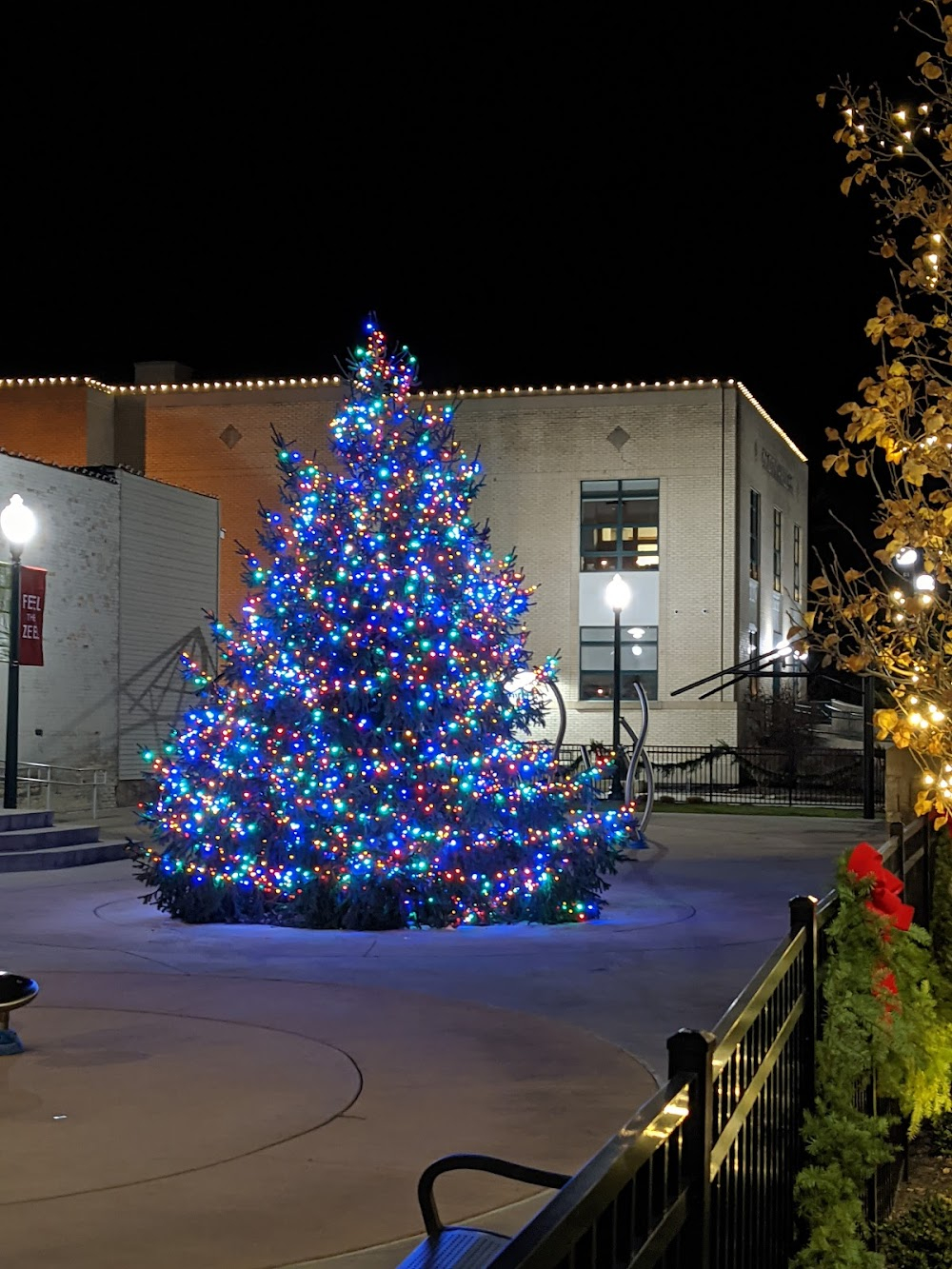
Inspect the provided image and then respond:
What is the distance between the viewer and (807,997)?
550 cm

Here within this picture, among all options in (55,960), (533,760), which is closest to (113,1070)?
(55,960)

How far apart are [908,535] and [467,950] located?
276 inches

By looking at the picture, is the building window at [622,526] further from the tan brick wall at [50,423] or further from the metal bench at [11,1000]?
the metal bench at [11,1000]

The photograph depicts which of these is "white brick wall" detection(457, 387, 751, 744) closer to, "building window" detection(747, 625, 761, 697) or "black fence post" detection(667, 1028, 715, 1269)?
"building window" detection(747, 625, 761, 697)

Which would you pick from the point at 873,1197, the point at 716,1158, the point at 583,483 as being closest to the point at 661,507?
the point at 583,483

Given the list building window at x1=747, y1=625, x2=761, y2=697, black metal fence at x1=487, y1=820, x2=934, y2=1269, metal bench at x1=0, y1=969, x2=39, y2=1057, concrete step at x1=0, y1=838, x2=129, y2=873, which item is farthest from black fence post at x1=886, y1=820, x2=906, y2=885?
building window at x1=747, y1=625, x2=761, y2=697

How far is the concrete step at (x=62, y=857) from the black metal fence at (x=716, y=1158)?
15.4 metres

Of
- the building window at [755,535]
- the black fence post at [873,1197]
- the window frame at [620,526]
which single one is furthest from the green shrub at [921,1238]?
the building window at [755,535]

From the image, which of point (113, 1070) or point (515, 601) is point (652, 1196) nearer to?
point (113, 1070)

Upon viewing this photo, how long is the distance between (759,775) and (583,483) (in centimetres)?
1091

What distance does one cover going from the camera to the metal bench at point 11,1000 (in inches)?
337

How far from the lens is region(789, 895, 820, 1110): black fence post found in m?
5.44

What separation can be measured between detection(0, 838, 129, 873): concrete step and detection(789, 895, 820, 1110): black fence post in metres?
15.1

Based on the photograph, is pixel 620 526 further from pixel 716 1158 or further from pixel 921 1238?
pixel 716 1158
